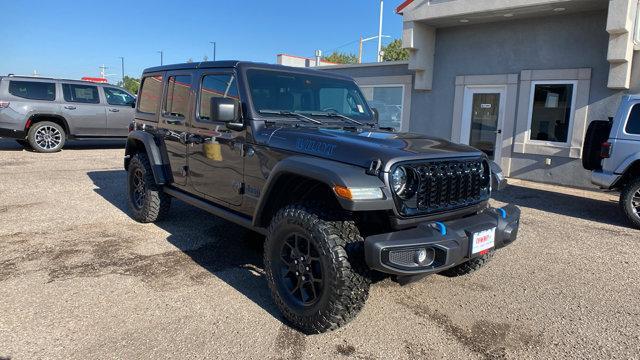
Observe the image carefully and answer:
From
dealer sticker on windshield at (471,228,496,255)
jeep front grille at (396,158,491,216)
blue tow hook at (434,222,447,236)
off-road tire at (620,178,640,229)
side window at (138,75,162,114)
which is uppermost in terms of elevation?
side window at (138,75,162,114)

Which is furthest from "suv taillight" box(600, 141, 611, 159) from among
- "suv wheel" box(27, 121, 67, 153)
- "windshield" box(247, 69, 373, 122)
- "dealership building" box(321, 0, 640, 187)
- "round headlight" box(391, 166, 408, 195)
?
"suv wheel" box(27, 121, 67, 153)

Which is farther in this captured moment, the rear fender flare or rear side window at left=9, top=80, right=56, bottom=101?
rear side window at left=9, top=80, right=56, bottom=101

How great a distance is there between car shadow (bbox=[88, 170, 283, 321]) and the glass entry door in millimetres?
7361

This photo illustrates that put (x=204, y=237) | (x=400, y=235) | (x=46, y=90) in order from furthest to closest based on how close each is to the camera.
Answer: (x=46, y=90)
(x=204, y=237)
(x=400, y=235)

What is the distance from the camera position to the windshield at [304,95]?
3.95 metres

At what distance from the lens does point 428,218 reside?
3.08 metres

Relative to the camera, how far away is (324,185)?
3129 millimetres

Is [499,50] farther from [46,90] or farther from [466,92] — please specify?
[46,90]

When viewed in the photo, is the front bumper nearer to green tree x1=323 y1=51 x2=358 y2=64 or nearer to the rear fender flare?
the rear fender flare

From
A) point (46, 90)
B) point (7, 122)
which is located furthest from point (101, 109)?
point (7, 122)

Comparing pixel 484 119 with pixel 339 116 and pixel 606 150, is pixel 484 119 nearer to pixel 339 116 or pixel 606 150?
pixel 606 150

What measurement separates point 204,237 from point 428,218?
2919mm

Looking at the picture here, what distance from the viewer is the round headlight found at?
9.55 feet

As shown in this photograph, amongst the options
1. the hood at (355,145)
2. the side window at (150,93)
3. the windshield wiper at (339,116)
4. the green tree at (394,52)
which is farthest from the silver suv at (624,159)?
the green tree at (394,52)
